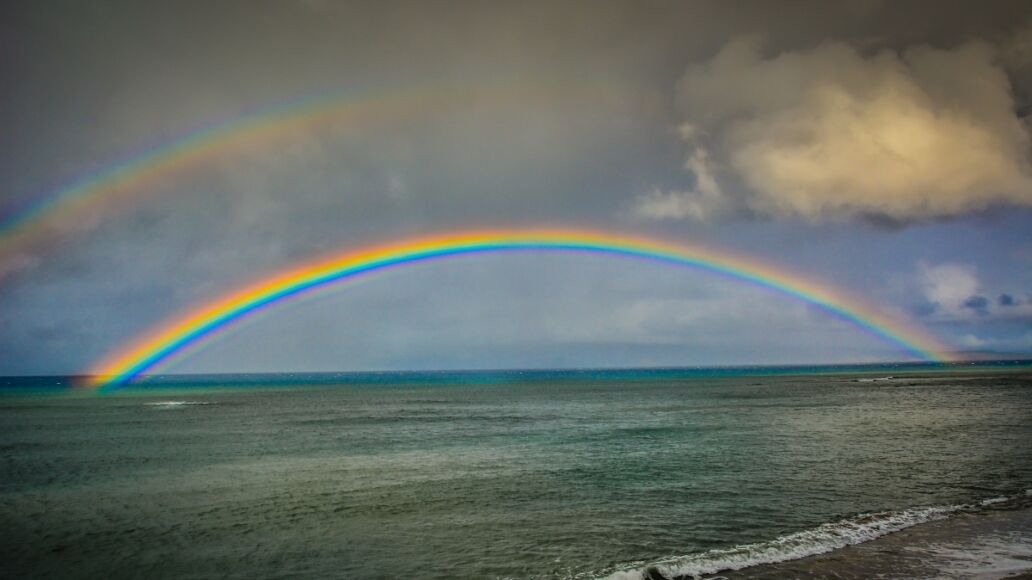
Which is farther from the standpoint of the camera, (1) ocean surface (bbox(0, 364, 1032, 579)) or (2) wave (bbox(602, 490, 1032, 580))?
(1) ocean surface (bbox(0, 364, 1032, 579))

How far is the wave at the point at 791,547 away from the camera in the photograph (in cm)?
1608

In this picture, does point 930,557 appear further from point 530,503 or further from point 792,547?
point 530,503

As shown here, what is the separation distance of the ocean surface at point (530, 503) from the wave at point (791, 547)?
8cm

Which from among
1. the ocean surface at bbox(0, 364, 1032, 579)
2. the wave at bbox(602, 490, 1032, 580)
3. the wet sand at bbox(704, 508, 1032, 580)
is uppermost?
the wet sand at bbox(704, 508, 1032, 580)

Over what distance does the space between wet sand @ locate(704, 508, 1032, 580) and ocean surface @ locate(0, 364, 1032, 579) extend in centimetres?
9

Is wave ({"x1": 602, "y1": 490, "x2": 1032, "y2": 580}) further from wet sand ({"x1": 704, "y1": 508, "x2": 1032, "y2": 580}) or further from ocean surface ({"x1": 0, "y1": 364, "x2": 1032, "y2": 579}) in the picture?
wet sand ({"x1": 704, "y1": 508, "x2": 1032, "y2": 580})

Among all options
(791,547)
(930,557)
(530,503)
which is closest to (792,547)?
(791,547)

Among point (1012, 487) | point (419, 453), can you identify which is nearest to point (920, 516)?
point (1012, 487)

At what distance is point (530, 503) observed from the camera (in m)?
24.2

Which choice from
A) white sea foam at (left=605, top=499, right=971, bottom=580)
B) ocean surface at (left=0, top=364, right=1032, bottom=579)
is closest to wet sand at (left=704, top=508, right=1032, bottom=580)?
ocean surface at (left=0, top=364, right=1032, bottom=579)

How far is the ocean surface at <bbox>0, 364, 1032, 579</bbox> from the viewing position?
17156 millimetres

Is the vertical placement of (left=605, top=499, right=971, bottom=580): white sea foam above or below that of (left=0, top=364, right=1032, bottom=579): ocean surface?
above

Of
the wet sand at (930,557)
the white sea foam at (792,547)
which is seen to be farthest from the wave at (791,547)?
the wet sand at (930,557)

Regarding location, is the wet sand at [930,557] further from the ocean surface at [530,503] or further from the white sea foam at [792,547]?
the white sea foam at [792,547]
